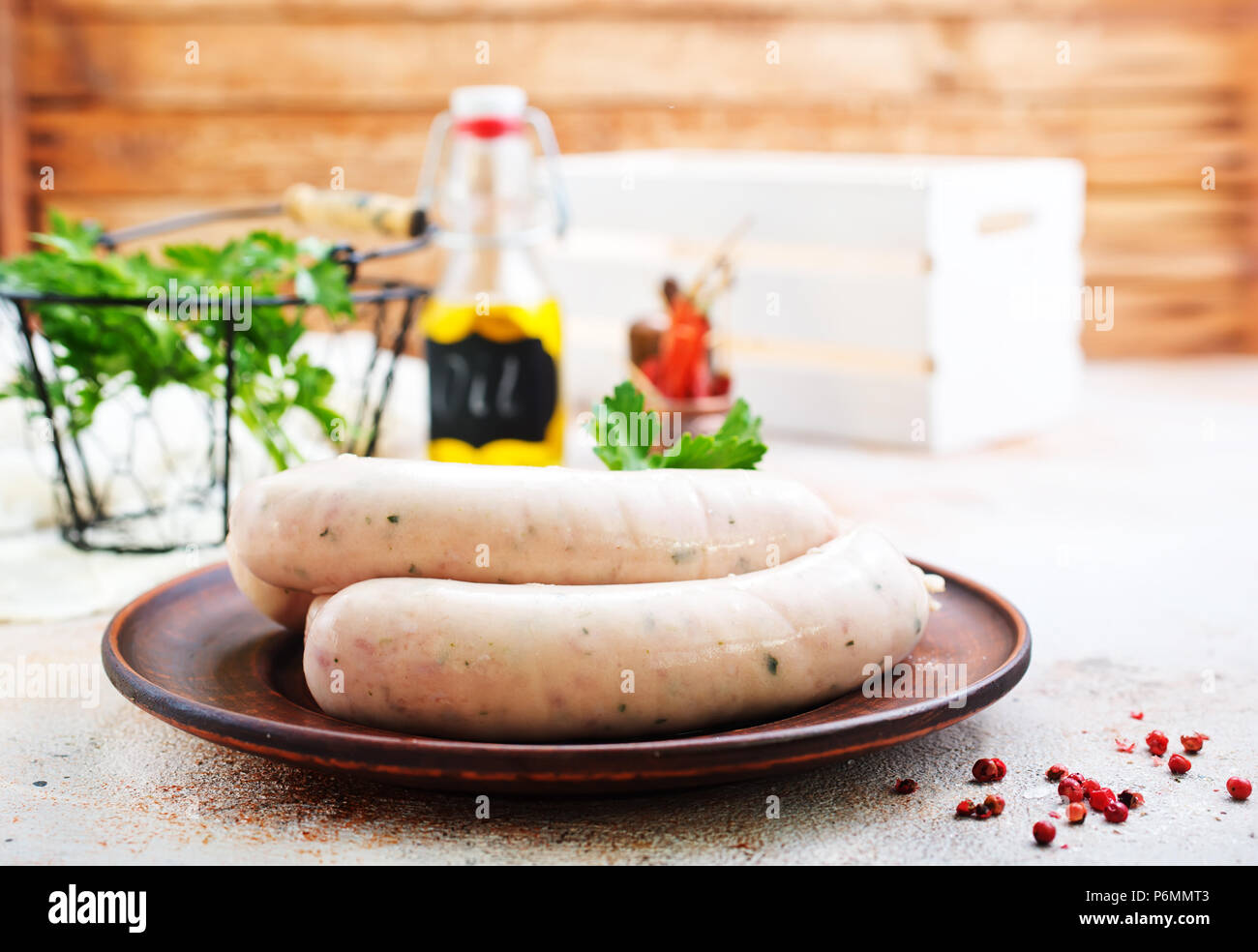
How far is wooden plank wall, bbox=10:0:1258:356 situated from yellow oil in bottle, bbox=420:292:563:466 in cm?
100

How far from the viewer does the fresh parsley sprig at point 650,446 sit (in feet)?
2.90

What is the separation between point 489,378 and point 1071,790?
80cm

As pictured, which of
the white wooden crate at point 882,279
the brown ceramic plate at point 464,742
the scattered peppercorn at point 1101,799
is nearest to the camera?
the brown ceramic plate at point 464,742

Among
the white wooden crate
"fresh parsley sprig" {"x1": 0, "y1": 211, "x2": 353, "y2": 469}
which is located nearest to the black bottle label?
"fresh parsley sprig" {"x1": 0, "y1": 211, "x2": 353, "y2": 469}

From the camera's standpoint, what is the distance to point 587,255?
2010 mm

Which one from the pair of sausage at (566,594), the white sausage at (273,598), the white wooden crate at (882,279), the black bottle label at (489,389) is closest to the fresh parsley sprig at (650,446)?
the pair of sausage at (566,594)

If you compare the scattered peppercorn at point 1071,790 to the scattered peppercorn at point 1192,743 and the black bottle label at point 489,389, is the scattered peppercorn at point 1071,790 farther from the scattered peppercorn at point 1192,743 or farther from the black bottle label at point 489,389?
the black bottle label at point 489,389

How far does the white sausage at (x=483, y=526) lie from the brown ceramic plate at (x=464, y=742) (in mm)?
79

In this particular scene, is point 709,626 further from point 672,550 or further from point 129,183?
point 129,183

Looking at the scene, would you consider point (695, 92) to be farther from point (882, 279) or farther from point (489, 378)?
point (489, 378)

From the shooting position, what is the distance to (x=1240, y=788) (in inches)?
30.1

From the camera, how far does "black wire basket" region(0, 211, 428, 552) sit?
1.16 metres

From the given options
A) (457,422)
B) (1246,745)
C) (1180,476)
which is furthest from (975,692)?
(1180,476)

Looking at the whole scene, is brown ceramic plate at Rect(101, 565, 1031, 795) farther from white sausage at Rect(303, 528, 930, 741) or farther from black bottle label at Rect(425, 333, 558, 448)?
black bottle label at Rect(425, 333, 558, 448)
